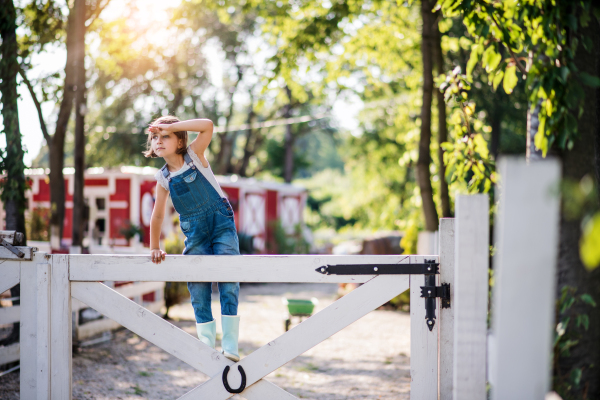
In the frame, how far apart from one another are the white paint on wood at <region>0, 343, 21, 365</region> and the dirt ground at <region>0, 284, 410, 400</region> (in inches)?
7.1

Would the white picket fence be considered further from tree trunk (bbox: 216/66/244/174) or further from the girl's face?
tree trunk (bbox: 216/66/244/174)

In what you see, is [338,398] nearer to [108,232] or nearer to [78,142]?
[78,142]

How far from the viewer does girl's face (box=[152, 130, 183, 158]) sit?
315 cm

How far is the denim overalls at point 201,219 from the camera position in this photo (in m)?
3.13

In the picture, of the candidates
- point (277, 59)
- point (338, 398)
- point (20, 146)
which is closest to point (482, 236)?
point (338, 398)

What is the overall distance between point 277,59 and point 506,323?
23.5 ft

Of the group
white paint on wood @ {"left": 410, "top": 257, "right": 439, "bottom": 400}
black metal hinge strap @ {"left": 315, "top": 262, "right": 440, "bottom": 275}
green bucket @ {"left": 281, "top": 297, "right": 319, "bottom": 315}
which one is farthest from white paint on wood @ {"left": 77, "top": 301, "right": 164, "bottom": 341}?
white paint on wood @ {"left": 410, "top": 257, "right": 439, "bottom": 400}

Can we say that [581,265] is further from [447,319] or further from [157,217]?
[157,217]

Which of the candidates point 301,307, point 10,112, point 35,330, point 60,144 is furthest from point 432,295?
point 60,144

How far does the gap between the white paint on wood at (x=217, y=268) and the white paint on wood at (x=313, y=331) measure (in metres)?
0.08

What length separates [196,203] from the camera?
315cm

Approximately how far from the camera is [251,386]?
276 cm

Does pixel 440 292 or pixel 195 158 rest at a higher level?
pixel 195 158

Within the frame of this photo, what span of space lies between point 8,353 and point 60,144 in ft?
15.4
